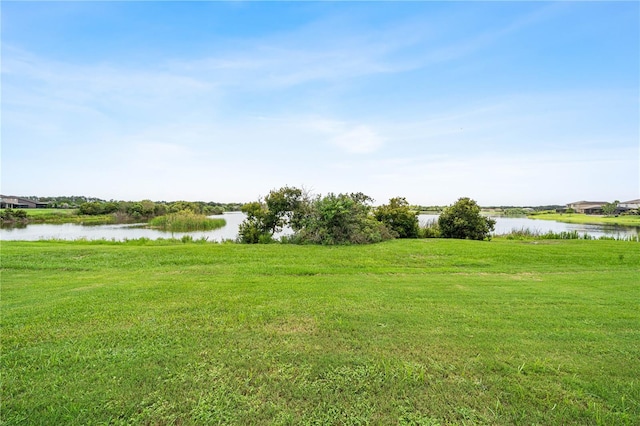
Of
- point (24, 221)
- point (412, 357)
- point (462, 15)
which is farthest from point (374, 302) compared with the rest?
point (24, 221)

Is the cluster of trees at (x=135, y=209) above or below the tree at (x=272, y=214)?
above

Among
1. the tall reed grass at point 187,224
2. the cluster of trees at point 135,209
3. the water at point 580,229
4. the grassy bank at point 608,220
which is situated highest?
the cluster of trees at point 135,209

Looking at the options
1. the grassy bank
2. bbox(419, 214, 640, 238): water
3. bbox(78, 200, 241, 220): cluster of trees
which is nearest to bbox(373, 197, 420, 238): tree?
bbox(419, 214, 640, 238): water

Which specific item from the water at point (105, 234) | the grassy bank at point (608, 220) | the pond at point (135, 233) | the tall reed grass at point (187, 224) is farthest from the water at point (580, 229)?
the tall reed grass at point (187, 224)

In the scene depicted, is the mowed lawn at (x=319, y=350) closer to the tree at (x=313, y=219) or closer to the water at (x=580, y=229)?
the tree at (x=313, y=219)

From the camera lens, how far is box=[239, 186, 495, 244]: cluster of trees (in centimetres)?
1272

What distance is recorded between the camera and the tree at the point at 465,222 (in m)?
16.0

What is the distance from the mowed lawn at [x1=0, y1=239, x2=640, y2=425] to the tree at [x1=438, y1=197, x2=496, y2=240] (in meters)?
9.64

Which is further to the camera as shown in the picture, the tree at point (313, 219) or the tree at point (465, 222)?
the tree at point (465, 222)

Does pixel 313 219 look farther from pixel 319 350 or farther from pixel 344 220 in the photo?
pixel 319 350

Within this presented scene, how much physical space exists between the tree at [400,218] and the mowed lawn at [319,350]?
9.42 metres

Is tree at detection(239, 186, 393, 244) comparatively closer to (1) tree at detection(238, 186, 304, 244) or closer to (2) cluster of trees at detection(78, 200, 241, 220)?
(1) tree at detection(238, 186, 304, 244)

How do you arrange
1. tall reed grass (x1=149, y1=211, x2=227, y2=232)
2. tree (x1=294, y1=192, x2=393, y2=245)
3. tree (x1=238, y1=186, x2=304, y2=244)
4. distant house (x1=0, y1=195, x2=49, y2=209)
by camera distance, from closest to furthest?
tree (x1=294, y1=192, x2=393, y2=245), tree (x1=238, y1=186, x2=304, y2=244), tall reed grass (x1=149, y1=211, x2=227, y2=232), distant house (x1=0, y1=195, x2=49, y2=209)

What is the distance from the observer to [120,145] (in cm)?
1619
